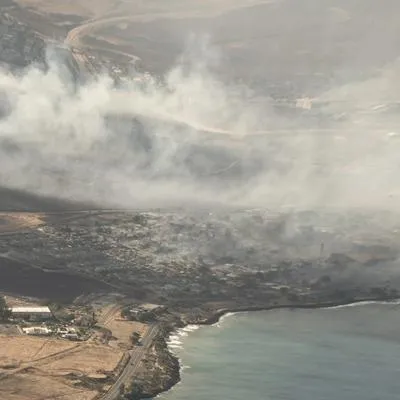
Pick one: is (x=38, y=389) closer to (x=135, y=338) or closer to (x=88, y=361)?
(x=88, y=361)

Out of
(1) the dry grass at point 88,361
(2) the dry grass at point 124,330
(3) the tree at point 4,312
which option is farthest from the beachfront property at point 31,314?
(1) the dry grass at point 88,361

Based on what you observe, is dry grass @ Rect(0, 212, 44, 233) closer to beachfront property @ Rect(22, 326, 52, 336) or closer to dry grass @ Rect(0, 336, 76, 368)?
beachfront property @ Rect(22, 326, 52, 336)

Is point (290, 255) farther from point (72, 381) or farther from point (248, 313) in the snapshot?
point (72, 381)

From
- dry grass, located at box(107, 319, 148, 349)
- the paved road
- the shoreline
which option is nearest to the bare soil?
dry grass, located at box(107, 319, 148, 349)

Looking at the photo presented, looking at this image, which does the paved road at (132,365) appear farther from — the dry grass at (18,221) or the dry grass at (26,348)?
the dry grass at (18,221)

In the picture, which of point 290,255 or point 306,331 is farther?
point 290,255

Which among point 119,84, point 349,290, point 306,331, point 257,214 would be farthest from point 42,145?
point 306,331

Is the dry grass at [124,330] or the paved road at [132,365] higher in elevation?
the dry grass at [124,330]
